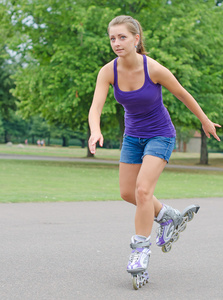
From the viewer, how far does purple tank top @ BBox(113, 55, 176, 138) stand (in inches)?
161

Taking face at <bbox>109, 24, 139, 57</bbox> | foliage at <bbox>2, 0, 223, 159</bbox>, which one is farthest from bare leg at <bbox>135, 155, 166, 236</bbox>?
foliage at <bbox>2, 0, 223, 159</bbox>

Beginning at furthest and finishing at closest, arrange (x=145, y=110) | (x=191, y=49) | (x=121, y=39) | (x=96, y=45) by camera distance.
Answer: (x=191, y=49)
(x=96, y=45)
(x=145, y=110)
(x=121, y=39)

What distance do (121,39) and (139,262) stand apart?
1.72m

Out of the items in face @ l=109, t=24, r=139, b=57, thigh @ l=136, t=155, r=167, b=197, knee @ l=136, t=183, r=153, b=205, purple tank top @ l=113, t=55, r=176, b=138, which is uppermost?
face @ l=109, t=24, r=139, b=57

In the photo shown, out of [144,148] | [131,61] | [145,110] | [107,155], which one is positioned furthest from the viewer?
[107,155]

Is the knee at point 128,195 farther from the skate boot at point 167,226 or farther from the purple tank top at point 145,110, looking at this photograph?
the purple tank top at point 145,110

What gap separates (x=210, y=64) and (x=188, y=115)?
4270 millimetres

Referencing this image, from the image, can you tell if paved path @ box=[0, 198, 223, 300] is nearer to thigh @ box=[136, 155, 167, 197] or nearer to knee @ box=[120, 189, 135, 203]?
knee @ box=[120, 189, 135, 203]

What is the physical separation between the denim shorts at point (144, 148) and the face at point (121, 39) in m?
0.76

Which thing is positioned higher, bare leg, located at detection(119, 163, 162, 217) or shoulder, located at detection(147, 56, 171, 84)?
shoulder, located at detection(147, 56, 171, 84)

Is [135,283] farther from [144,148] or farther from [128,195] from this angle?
[144,148]

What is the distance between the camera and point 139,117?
4.27 metres

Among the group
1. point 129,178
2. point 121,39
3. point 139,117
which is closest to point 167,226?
point 129,178

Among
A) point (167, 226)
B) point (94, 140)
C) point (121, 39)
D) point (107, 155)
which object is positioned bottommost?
point (107, 155)
